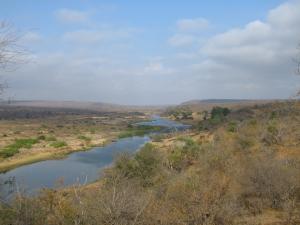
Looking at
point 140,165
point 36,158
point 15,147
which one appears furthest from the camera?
point 15,147

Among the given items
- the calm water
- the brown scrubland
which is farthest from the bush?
the calm water

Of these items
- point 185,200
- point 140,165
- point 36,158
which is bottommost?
point 36,158

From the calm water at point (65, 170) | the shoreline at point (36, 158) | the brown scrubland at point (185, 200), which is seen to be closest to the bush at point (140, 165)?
the brown scrubland at point (185, 200)

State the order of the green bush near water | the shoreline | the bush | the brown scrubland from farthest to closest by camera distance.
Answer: the green bush near water → the shoreline → the bush → the brown scrubland

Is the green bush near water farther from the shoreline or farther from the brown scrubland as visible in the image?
the brown scrubland

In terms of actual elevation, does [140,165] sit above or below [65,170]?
above

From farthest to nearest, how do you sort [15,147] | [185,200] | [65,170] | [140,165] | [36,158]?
[15,147] → [36,158] → [65,170] → [140,165] → [185,200]

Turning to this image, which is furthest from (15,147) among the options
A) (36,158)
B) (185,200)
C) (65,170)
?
(185,200)

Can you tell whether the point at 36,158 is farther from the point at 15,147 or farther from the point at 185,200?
the point at 185,200

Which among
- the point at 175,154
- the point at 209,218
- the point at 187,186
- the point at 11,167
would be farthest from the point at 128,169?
the point at 11,167

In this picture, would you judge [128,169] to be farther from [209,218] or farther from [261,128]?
[261,128]

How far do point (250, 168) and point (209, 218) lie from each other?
7098mm

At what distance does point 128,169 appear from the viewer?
23.6m

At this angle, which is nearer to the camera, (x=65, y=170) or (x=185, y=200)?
(x=185, y=200)
